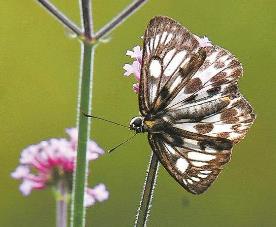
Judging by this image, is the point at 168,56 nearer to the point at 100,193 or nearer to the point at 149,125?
the point at 149,125

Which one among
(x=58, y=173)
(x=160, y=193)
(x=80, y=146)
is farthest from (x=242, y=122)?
(x=160, y=193)

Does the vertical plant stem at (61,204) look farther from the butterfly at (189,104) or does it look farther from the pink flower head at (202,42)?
the pink flower head at (202,42)

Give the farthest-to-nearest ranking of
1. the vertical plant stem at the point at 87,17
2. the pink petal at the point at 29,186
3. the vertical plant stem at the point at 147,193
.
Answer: the pink petal at the point at 29,186 < the vertical plant stem at the point at 87,17 < the vertical plant stem at the point at 147,193

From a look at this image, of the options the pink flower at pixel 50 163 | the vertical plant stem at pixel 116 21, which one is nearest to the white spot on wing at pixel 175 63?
the vertical plant stem at pixel 116 21

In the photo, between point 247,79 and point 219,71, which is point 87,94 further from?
point 247,79

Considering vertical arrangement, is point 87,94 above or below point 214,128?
above
